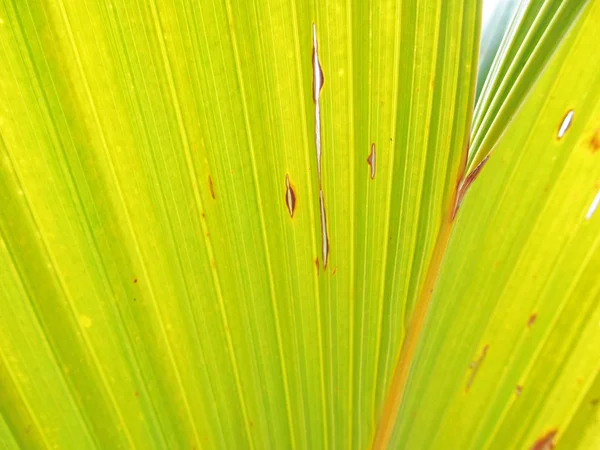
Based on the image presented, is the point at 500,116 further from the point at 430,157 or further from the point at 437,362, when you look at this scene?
the point at 437,362

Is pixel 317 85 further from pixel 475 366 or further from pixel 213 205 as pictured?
pixel 475 366

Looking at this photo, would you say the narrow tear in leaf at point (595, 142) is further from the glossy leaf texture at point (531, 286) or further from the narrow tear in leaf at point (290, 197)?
the narrow tear in leaf at point (290, 197)

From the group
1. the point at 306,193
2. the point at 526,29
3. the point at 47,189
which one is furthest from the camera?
the point at 526,29

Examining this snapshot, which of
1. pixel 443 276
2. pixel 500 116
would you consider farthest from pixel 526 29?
pixel 443 276

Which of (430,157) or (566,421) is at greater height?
(430,157)

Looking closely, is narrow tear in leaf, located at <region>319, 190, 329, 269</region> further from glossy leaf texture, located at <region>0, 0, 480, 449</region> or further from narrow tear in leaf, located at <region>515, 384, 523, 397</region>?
narrow tear in leaf, located at <region>515, 384, 523, 397</region>

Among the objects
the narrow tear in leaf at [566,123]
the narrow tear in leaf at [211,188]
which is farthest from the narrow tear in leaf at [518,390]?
the narrow tear in leaf at [211,188]

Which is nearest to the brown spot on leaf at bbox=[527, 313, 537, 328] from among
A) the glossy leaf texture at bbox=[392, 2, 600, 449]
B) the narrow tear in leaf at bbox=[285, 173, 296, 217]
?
the glossy leaf texture at bbox=[392, 2, 600, 449]

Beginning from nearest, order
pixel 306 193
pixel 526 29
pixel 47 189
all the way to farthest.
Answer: pixel 47 189 < pixel 306 193 < pixel 526 29
